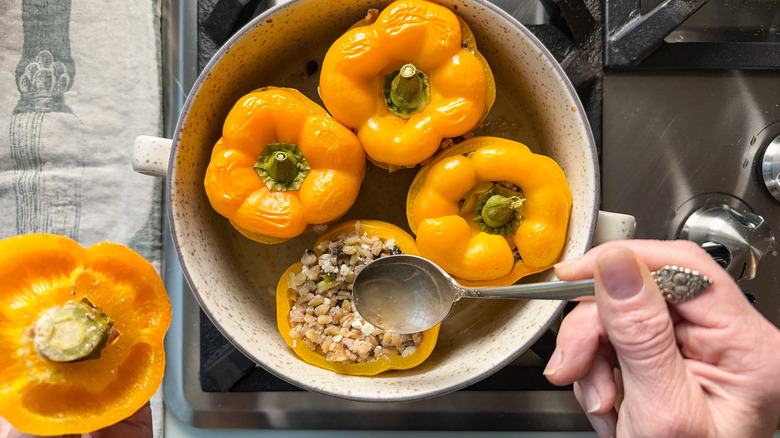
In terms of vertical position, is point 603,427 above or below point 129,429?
above

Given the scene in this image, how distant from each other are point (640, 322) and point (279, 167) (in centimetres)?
60

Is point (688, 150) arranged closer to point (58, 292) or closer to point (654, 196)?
point (654, 196)

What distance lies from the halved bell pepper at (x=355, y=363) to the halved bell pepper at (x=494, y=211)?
6 centimetres

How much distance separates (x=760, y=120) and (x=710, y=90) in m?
0.12

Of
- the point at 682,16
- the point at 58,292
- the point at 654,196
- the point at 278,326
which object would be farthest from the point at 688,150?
the point at 58,292

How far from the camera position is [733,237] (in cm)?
108

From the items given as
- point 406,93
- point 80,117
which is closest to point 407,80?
point 406,93

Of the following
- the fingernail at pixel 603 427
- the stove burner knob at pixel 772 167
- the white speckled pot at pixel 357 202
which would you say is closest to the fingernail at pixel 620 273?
the white speckled pot at pixel 357 202

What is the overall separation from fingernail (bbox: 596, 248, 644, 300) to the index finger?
0.06m

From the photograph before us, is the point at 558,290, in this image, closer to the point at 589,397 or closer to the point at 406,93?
the point at 589,397

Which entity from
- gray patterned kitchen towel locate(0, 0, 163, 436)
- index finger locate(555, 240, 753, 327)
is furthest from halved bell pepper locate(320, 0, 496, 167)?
gray patterned kitchen towel locate(0, 0, 163, 436)

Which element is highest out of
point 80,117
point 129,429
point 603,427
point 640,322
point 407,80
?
point 407,80

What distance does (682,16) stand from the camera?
3.34 ft

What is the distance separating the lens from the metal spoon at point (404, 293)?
1006 mm
